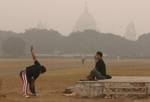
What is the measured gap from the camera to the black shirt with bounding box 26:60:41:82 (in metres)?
17.7

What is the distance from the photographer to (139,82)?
1736cm

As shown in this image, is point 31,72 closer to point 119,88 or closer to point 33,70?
point 33,70

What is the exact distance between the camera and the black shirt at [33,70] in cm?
1767

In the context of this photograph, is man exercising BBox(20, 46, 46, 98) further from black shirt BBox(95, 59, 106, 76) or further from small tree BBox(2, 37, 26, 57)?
small tree BBox(2, 37, 26, 57)

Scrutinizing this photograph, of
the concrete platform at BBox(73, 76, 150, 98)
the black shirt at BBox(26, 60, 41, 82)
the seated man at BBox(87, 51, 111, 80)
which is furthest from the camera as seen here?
the seated man at BBox(87, 51, 111, 80)

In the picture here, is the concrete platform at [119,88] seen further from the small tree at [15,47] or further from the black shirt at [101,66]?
the small tree at [15,47]

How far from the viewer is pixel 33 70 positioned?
1775cm

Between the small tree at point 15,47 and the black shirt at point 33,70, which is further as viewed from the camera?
the small tree at point 15,47

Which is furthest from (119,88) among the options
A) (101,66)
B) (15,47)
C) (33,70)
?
(15,47)

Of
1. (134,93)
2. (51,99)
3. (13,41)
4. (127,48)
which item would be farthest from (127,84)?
(127,48)

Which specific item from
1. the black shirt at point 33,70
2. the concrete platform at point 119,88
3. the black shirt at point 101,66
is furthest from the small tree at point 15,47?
the concrete platform at point 119,88

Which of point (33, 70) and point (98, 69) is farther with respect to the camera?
point (98, 69)

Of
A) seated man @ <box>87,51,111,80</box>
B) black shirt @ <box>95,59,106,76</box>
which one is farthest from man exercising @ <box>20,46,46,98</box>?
black shirt @ <box>95,59,106,76</box>

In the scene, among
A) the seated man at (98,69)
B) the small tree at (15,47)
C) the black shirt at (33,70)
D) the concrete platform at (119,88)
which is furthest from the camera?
the small tree at (15,47)
